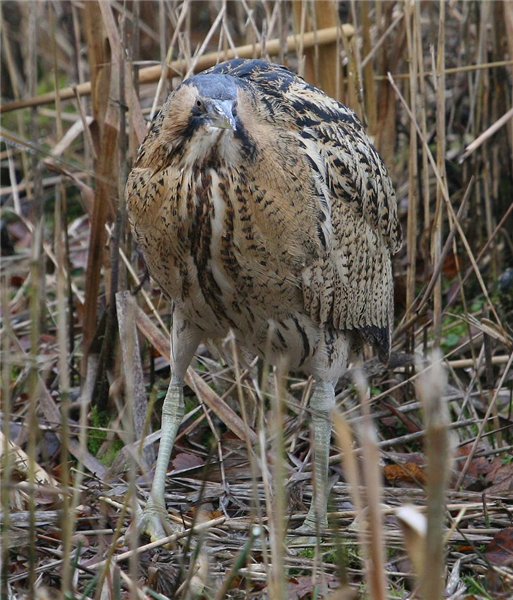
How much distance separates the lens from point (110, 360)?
4355 mm

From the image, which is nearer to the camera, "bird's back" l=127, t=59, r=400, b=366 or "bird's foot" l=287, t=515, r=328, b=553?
"bird's back" l=127, t=59, r=400, b=366

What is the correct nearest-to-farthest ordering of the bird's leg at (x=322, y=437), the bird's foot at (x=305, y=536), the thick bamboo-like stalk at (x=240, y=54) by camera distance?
1. the bird's foot at (x=305, y=536)
2. the bird's leg at (x=322, y=437)
3. the thick bamboo-like stalk at (x=240, y=54)

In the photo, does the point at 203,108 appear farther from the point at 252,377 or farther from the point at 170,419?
the point at 252,377

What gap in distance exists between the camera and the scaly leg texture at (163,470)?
345cm

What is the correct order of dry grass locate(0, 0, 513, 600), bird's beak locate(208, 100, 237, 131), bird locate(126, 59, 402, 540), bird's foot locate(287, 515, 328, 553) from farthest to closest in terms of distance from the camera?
bird's foot locate(287, 515, 328, 553) < bird locate(126, 59, 402, 540) < dry grass locate(0, 0, 513, 600) < bird's beak locate(208, 100, 237, 131)

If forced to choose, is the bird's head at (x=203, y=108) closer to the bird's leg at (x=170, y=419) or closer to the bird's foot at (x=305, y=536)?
the bird's leg at (x=170, y=419)

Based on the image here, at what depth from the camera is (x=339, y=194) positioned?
11.5ft

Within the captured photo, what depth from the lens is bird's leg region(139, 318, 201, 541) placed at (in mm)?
3461

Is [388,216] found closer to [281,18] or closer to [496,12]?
[281,18]

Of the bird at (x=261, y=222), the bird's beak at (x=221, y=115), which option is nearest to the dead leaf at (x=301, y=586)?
the bird at (x=261, y=222)

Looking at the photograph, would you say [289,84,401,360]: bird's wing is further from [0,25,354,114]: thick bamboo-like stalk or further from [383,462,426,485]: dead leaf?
[0,25,354,114]: thick bamboo-like stalk

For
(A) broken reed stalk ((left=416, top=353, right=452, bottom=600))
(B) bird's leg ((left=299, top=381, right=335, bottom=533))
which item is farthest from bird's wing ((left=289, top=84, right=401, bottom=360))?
(A) broken reed stalk ((left=416, top=353, right=452, bottom=600))

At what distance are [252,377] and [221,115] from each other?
6.02ft

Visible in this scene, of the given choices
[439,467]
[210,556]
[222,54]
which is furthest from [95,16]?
[439,467]
